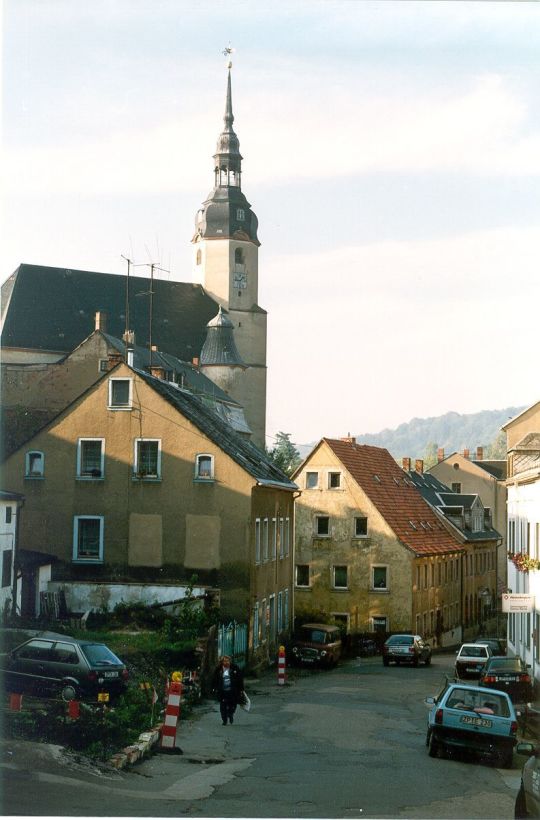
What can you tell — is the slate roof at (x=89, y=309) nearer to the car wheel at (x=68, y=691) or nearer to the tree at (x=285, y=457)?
the tree at (x=285, y=457)

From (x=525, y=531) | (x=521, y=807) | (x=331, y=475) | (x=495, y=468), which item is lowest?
(x=521, y=807)

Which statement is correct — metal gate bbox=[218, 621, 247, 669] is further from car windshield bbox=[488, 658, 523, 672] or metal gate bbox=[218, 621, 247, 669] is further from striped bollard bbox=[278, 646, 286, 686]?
car windshield bbox=[488, 658, 523, 672]

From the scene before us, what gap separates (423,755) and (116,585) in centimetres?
1107

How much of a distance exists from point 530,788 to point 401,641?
1063 inches

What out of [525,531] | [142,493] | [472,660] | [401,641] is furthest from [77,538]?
[401,641]

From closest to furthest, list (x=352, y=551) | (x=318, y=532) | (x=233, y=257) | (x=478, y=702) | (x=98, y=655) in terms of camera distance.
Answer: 1. (x=478, y=702)
2. (x=98, y=655)
3. (x=352, y=551)
4. (x=318, y=532)
5. (x=233, y=257)

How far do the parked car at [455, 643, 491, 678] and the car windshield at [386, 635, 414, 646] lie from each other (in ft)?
12.3

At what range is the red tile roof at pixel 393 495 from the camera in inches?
Result: 1800

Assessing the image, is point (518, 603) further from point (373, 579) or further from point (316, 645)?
point (373, 579)

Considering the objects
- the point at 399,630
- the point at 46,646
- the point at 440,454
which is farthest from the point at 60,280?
the point at 46,646

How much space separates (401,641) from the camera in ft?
123

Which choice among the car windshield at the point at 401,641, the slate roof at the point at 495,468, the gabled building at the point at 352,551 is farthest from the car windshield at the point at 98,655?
the slate roof at the point at 495,468

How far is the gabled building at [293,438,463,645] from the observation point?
4488 centimetres

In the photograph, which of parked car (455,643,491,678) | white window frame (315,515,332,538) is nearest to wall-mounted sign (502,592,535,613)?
→ parked car (455,643,491,678)
